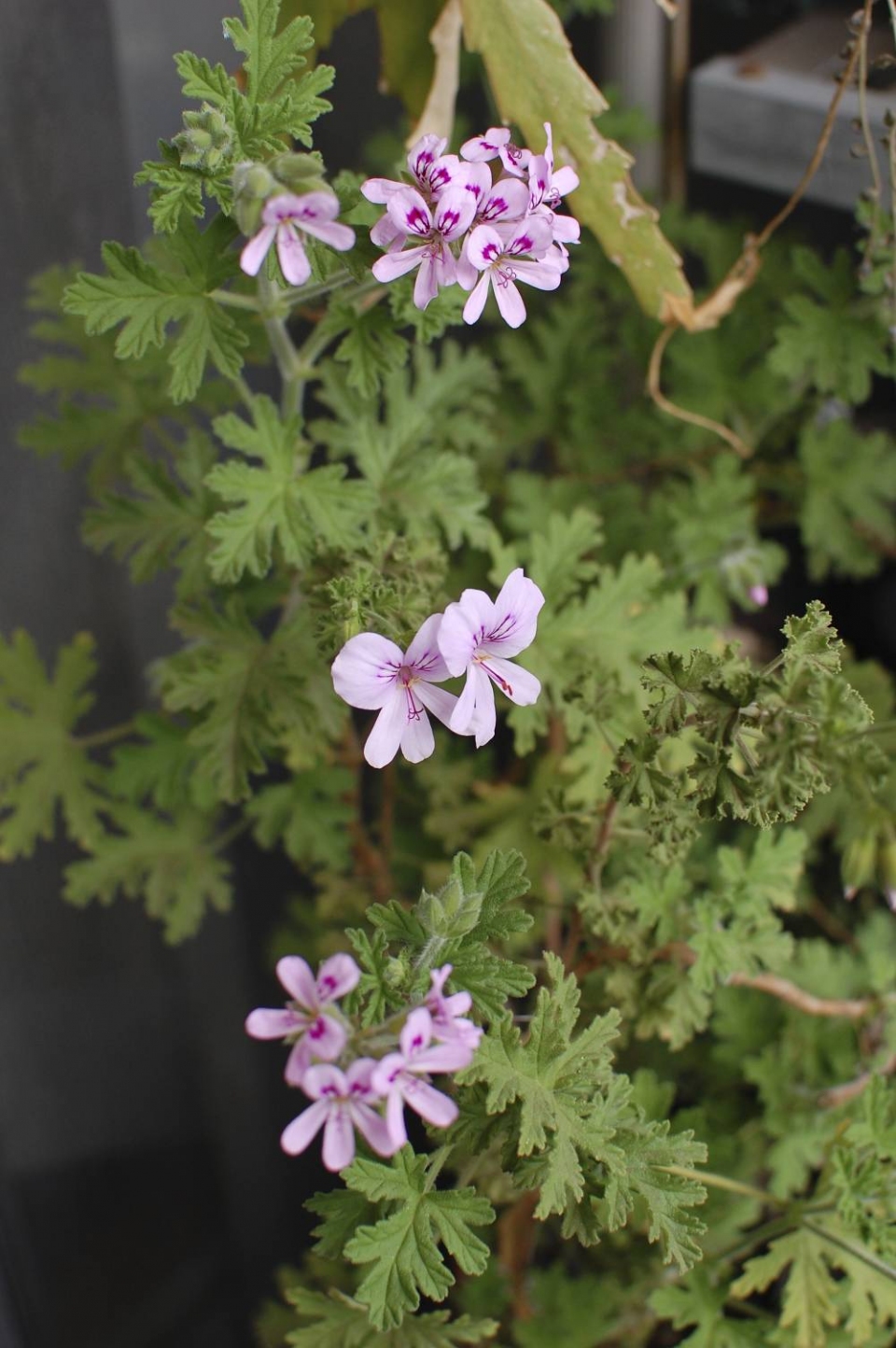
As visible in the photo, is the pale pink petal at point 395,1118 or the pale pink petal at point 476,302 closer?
the pale pink petal at point 395,1118

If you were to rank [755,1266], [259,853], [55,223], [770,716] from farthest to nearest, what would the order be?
[259,853] < [55,223] < [755,1266] < [770,716]

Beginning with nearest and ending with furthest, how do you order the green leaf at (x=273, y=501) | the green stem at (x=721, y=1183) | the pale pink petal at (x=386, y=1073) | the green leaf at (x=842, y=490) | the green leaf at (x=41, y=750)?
1. the pale pink petal at (x=386, y=1073)
2. the green stem at (x=721, y=1183)
3. the green leaf at (x=273, y=501)
4. the green leaf at (x=41, y=750)
5. the green leaf at (x=842, y=490)

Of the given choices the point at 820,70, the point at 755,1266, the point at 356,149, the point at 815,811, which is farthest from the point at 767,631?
the point at 755,1266

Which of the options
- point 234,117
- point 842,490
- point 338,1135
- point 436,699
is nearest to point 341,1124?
point 338,1135

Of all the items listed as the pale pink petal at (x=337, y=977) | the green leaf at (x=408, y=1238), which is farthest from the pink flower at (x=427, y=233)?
the green leaf at (x=408, y=1238)

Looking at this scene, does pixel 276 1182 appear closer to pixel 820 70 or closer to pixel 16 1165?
pixel 16 1165

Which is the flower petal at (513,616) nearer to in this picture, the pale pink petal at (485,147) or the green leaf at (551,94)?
the pale pink petal at (485,147)

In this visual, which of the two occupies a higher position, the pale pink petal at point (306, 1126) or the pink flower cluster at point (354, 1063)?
the pink flower cluster at point (354, 1063)

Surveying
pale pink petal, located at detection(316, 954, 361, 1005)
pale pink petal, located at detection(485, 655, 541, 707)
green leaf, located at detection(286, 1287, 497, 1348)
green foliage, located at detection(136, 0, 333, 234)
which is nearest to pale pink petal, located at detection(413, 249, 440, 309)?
green foliage, located at detection(136, 0, 333, 234)
